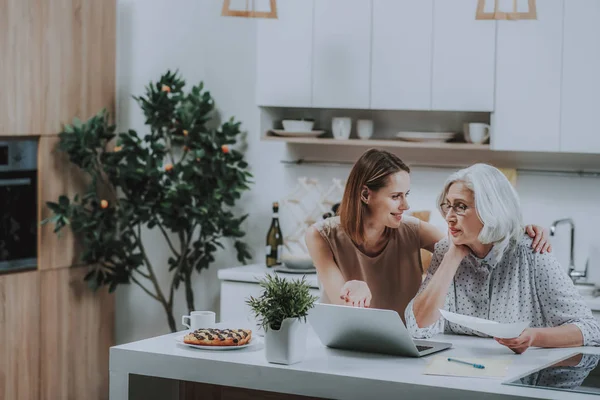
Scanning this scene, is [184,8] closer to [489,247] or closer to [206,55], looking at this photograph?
[206,55]

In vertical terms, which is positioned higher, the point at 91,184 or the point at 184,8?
the point at 184,8

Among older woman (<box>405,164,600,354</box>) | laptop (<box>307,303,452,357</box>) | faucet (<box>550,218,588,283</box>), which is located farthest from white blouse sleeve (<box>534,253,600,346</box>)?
faucet (<box>550,218,588,283</box>)

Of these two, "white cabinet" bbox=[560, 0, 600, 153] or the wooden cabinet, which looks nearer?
"white cabinet" bbox=[560, 0, 600, 153]

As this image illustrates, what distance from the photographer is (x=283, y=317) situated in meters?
2.50

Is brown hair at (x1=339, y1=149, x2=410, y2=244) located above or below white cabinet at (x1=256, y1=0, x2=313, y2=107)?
below

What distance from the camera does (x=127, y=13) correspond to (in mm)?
5695

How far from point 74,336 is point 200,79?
5.44ft

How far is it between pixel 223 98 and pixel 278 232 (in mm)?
875

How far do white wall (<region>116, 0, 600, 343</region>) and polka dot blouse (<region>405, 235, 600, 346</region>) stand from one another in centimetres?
233

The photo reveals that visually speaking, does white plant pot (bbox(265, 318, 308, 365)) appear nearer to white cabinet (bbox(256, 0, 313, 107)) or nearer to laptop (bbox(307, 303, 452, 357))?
laptop (bbox(307, 303, 452, 357))

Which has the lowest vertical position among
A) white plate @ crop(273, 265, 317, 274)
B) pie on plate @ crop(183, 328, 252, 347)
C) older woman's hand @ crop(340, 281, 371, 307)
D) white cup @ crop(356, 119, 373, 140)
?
white plate @ crop(273, 265, 317, 274)

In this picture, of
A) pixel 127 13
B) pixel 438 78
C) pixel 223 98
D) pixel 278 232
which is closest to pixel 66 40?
pixel 127 13

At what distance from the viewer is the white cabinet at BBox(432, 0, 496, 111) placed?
15.2 ft

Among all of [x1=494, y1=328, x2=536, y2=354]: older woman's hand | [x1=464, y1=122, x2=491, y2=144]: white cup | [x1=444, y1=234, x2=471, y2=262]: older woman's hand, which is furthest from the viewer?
[x1=464, y1=122, x2=491, y2=144]: white cup
